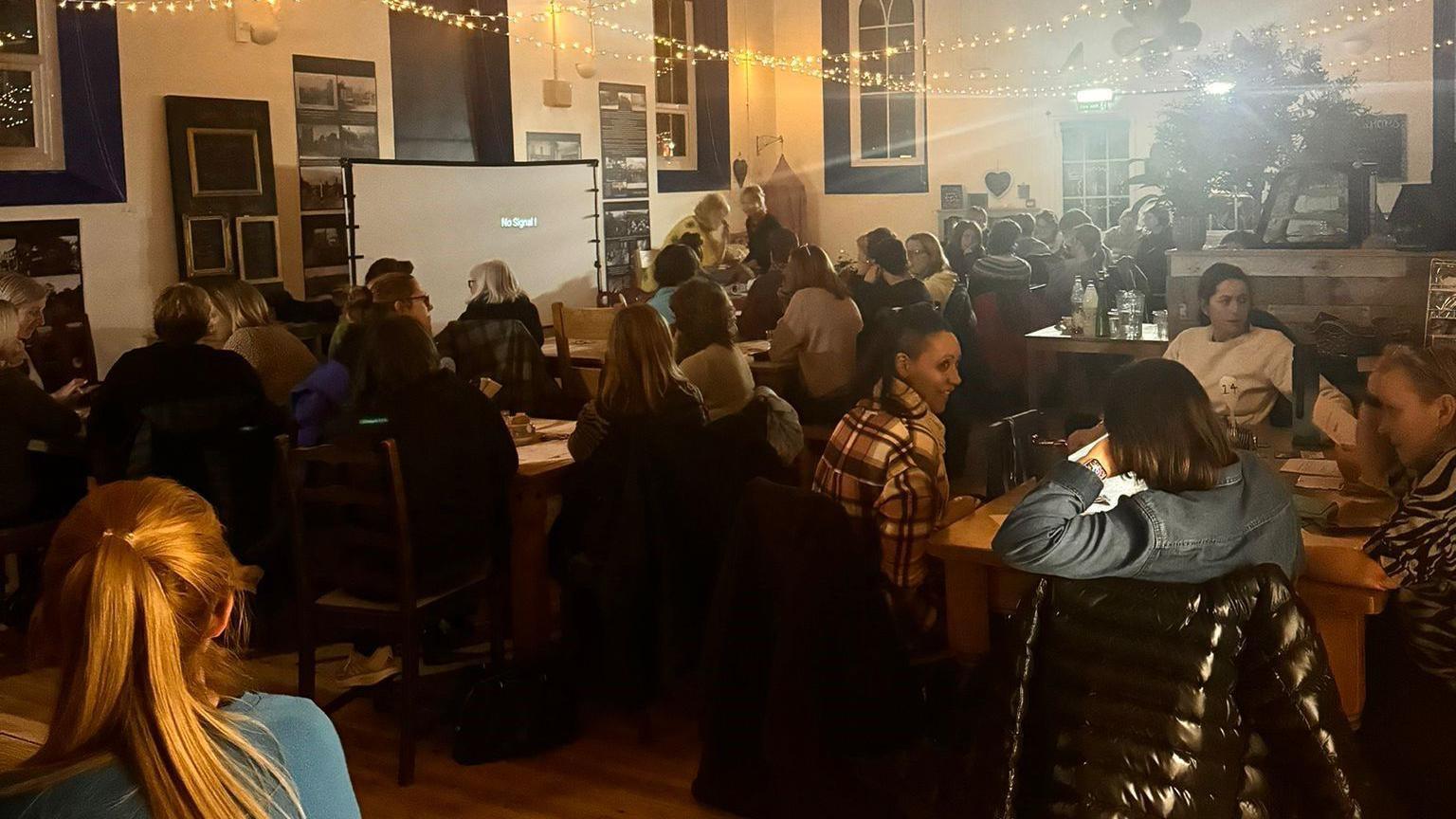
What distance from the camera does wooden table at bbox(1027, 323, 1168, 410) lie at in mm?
6738

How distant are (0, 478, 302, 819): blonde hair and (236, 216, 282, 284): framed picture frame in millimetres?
6497

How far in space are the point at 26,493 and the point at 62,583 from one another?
12.6 ft

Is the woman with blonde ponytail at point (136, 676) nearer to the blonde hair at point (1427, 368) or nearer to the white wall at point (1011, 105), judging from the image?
the blonde hair at point (1427, 368)

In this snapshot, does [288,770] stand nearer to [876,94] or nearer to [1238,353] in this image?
[1238,353]

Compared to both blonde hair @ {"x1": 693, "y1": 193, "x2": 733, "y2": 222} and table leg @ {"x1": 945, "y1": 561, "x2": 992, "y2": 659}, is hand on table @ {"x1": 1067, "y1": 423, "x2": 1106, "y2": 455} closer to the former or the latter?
table leg @ {"x1": 945, "y1": 561, "x2": 992, "y2": 659}

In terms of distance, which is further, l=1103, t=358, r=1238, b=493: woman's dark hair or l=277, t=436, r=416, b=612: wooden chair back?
l=277, t=436, r=416, b=612: wooden chair back

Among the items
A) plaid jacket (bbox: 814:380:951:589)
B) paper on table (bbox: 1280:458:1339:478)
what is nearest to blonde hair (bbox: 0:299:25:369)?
plaid jacket (bbox: 814:380:951:589)

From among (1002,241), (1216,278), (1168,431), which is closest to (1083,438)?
(1168,431)

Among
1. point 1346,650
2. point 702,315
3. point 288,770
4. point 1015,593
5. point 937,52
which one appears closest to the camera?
point 288,770

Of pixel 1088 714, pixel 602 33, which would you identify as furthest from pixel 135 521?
pixel 602 33

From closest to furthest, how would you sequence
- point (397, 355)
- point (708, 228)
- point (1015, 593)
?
point (1015, 593) → point (397, 355) → point (708, 228)

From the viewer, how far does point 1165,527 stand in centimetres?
254

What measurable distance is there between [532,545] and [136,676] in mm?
3166

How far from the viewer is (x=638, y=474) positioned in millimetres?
3863
